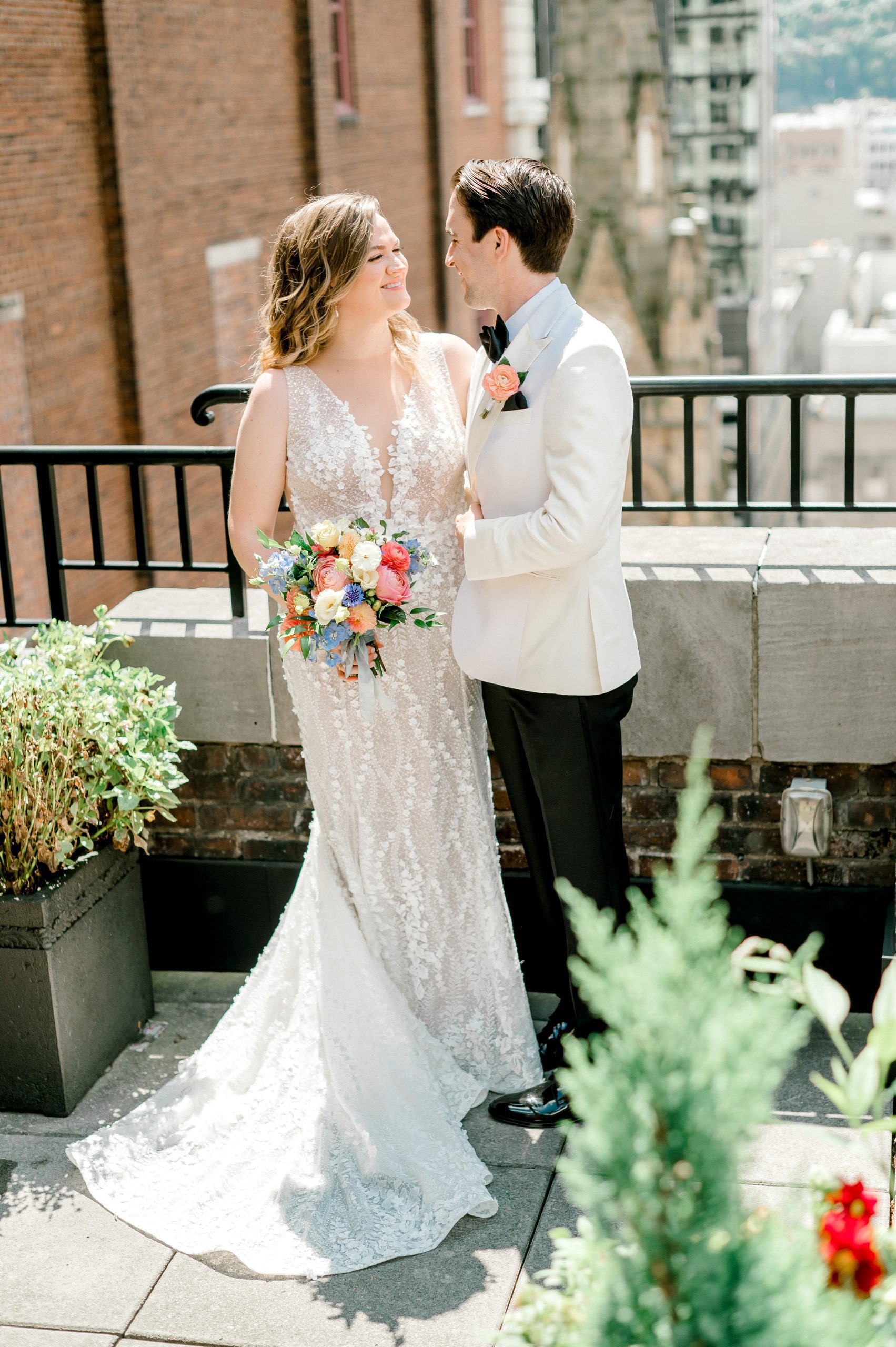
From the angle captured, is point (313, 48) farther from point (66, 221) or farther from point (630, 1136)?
point (630, 1136)

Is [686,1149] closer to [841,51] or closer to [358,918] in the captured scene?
[358,918]

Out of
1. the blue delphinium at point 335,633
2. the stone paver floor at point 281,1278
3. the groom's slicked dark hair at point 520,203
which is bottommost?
the stone paver floor at point 281,1278

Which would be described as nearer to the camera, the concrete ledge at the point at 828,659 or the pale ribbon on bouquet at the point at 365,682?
the pale ribbon on bouquet at the point at 365,682

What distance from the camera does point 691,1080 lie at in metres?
1.27

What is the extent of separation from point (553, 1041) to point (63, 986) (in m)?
1.35

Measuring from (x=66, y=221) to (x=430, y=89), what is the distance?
12.5m

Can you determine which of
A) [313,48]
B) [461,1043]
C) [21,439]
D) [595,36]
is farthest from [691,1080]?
[595,36]

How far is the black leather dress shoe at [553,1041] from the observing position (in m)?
3.91

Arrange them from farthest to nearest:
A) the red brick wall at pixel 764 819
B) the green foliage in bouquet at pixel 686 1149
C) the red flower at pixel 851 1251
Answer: the red brick wall at pixel 764 819 < the red flower at pixel 851 1251 < the green foliage in bouquet at pixel 686 1149

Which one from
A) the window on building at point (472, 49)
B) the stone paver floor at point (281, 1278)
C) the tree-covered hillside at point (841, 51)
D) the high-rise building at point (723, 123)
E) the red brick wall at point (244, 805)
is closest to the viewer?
the stone paver floor at point (281, 1278)

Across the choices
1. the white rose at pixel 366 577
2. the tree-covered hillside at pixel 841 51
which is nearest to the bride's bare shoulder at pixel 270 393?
the white rose at pixel 366 577

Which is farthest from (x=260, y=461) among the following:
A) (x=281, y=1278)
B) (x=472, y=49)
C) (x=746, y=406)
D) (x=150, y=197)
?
(x=472, y=49)

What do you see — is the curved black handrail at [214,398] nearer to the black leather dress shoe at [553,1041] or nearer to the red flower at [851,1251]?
the black leather dress shoe at [553,1041]

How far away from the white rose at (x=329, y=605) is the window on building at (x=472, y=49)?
23863 mm
